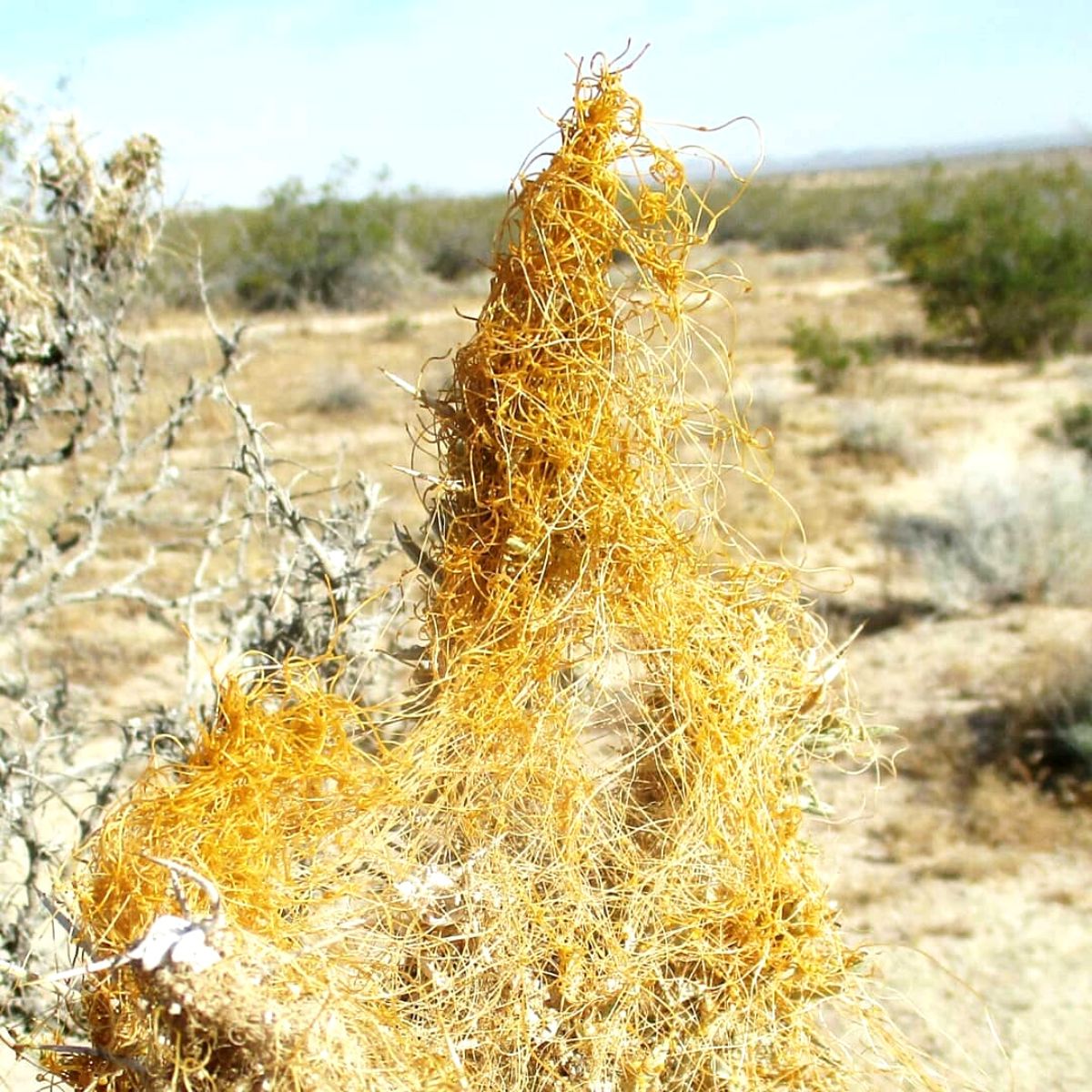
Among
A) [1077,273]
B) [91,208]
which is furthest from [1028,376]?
[91,208]

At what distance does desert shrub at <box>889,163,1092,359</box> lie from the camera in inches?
936

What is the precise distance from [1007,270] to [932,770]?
19137mm

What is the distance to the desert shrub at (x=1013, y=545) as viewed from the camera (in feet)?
33.0

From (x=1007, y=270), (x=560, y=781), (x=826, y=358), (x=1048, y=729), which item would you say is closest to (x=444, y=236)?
(x=1007, y=270)

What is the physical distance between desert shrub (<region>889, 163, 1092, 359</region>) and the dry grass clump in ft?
79.1

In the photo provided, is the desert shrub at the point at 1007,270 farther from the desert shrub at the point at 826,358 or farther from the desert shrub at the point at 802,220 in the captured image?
the desert shrub at the point at 802,220

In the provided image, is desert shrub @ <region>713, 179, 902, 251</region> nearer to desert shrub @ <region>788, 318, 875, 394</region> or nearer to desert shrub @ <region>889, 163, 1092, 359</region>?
desert shrub @ <region>889, 163, 1092, 359</region>

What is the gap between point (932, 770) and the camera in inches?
303

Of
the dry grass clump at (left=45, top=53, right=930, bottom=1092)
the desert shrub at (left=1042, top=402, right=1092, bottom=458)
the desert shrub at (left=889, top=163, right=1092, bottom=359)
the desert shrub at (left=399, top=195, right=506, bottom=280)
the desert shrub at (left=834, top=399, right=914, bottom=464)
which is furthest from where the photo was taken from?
the desert shrub at (left=399, top=195, right=506, bottom=280)

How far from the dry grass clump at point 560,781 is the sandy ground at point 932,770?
308mm

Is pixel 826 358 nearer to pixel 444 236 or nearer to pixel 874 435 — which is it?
pixel 874 435

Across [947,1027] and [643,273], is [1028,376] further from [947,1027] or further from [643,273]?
[643,273]

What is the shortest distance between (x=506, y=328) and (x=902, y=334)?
26219mm

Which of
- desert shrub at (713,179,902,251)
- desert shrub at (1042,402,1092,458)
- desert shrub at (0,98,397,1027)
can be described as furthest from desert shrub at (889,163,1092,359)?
desert shrub at (713,179,902,251)
